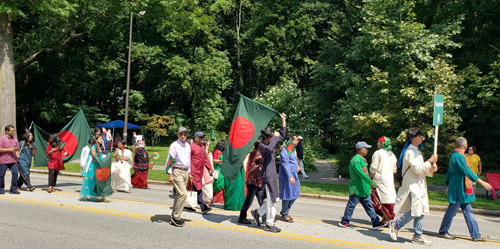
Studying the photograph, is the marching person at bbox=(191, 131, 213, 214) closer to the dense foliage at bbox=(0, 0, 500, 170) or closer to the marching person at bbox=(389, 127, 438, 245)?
the marching person at bbox=(389, 127, 438, 245)

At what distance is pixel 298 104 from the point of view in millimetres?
25844

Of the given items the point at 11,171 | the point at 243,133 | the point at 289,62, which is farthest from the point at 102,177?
the point at 289,62

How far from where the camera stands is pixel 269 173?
7.35 meters

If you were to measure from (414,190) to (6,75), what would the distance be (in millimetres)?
20457

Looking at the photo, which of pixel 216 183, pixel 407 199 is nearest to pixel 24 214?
pixel 216 183

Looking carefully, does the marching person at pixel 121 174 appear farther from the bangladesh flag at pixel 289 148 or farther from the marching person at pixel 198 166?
the bangladesh flag at pixel 289 148

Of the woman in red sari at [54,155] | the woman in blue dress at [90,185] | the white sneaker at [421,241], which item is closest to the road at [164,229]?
the white sneaker at [421,241]

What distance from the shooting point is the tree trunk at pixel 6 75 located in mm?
20141

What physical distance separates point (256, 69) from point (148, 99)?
1140 centimetres

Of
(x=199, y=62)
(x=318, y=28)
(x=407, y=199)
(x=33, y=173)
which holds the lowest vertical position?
(x=33, y=173)

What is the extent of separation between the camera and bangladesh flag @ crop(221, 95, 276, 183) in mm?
7848

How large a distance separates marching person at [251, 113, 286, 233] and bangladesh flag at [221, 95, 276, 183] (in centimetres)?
49

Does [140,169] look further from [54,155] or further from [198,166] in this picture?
[198,166]

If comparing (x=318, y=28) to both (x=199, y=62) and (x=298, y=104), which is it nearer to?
(x=199, y=62)
